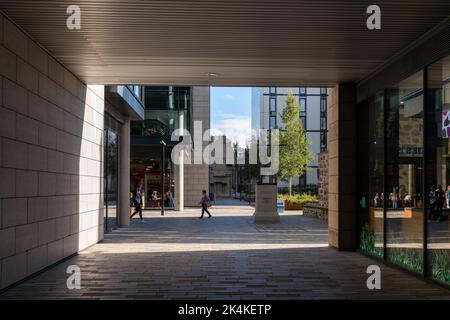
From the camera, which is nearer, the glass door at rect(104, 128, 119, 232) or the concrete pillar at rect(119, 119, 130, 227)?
the glass door at rect(104, 128, 119, 232)

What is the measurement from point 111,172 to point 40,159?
30.6 feet

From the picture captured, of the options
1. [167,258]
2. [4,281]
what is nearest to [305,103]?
[167,258]

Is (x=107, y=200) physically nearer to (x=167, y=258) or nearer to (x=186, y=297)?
(x=167, y=258)

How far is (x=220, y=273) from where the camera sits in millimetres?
10648

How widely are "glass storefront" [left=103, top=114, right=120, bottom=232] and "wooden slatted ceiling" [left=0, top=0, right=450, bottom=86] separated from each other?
5.93 metres

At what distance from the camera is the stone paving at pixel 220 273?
8.74m

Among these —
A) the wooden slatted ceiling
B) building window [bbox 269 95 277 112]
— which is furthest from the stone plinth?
building window [bbox 269 95 277 112]

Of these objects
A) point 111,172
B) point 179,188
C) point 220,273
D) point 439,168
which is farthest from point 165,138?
point 439,168

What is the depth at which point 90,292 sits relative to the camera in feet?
28.9

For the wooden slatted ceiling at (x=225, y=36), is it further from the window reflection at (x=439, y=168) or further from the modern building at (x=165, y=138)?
the modern building at (x=165, y=138)

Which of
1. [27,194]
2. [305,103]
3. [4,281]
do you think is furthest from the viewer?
[305,103]

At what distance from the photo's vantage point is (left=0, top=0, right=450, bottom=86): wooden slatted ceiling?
26.4 feet

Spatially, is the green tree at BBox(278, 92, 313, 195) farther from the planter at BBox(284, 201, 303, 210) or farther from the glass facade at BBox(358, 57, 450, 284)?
the glass facade at BBox(358, 57, 450, 284)

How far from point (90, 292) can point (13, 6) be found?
4.32 m
